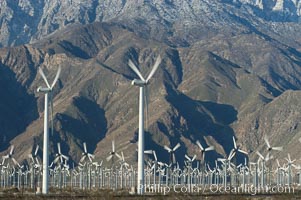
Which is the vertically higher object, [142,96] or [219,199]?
[142,96]

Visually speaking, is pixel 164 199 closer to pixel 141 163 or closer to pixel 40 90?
pixel 141 163

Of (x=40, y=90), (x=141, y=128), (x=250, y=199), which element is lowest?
(x=250, y=199)

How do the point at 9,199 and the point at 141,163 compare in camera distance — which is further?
the point at 141,163

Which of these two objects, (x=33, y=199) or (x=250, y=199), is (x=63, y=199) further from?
(x=250, y=199)

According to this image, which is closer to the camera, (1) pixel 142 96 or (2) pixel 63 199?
(2) pixel 63 199

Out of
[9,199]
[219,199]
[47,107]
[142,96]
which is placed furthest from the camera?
[47,107]

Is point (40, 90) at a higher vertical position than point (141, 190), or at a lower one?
higher

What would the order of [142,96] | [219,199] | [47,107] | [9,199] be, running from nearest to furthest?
[9,199] < [219,199] < [142,96] < [47,107]

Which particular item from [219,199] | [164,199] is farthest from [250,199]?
[164,199]

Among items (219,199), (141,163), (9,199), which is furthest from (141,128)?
(9,199)
